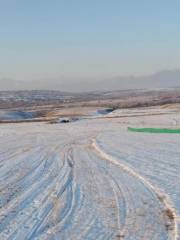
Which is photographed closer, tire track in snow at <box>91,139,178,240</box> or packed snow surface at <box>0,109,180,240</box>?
tire track in snow at <box>91,139,178,240</box>

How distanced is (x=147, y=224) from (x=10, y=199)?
482 centimetres

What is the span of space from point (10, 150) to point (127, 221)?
19.8 meters

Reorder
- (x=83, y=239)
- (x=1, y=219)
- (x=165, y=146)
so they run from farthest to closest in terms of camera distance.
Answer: (x=165, y=146)
(x=1, y=219)
(x=83, y=239)

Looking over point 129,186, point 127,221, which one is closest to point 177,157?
point 129,186

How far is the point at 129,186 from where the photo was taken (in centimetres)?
1584

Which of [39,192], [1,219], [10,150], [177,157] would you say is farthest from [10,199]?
[10,150]

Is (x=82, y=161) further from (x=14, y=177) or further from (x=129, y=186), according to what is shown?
(x=129, y=186)

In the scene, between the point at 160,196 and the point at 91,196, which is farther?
the point at 91,196

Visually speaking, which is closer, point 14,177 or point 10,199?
point 10,199

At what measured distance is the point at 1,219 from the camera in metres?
11.7

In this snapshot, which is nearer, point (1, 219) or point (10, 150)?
point (1, 219)

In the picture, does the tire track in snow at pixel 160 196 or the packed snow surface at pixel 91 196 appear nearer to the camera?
the tire track in snow at pixel 160 196

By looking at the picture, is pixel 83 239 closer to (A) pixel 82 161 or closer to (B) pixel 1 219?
(B) pixel 1 219

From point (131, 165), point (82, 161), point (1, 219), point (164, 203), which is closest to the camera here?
point (1, 219)
